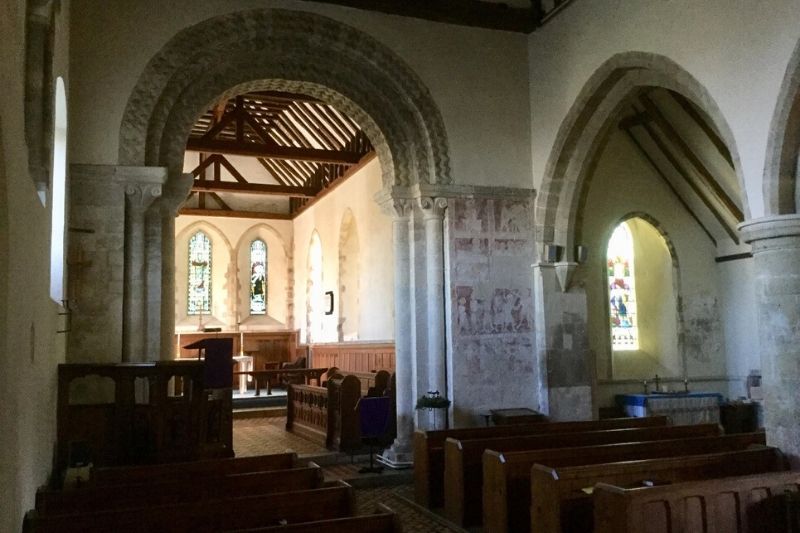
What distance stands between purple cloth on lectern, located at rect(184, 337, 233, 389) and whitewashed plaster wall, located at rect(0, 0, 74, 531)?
8.54 ft

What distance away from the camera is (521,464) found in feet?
17.5

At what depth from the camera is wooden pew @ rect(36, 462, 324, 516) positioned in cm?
402

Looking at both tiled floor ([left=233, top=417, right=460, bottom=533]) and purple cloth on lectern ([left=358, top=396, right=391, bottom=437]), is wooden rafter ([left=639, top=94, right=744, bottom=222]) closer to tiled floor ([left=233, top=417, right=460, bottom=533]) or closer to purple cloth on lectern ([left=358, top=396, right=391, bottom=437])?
purple cloth on lectern ([left=358, top=396, right=391, bottom=437])

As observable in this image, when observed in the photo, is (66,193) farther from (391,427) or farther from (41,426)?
(391,427)

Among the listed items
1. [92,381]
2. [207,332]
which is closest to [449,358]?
[92,381]

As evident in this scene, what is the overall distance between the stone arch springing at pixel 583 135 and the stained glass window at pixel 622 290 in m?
2.81

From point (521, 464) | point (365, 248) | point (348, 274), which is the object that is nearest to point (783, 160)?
point (521, 464)

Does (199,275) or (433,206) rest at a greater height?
(199,275)

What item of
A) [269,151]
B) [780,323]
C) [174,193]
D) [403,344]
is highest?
[269,151]

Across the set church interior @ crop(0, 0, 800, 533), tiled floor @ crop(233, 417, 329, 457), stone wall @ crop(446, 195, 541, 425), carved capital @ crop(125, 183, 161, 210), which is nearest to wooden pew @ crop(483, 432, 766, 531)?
church interior @ crop(0, 0, 800, 533)

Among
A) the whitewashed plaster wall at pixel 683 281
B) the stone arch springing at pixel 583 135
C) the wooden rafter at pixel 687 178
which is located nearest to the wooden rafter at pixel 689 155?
the wooden rafter at pixel 687 178

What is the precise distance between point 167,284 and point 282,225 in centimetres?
1361

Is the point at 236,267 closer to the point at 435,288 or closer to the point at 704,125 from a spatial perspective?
the point at 435,288

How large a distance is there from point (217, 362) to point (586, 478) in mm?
4215
